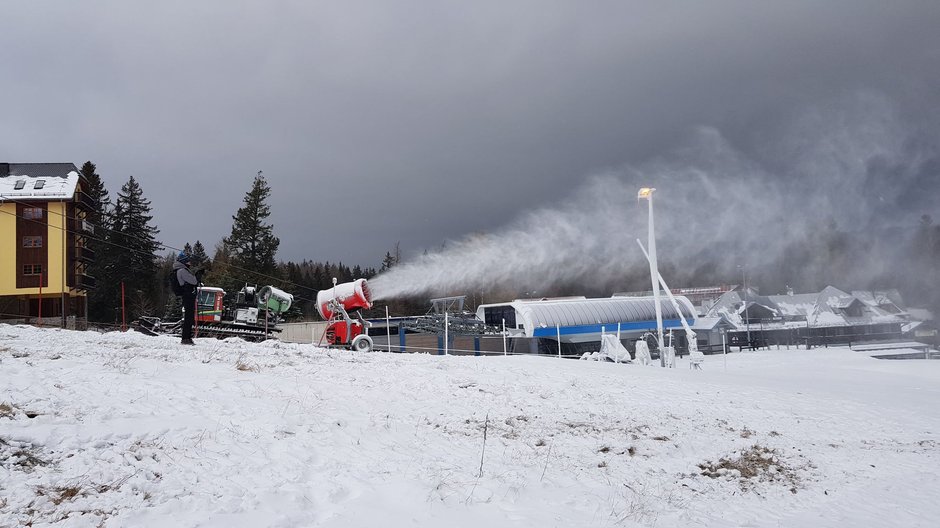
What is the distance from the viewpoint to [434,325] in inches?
1259

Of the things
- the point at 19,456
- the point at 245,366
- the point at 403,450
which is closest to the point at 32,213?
the point at 245,366

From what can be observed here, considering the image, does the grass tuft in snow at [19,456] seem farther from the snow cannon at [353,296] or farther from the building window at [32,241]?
the building window at [32,241]

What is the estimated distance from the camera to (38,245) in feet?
132

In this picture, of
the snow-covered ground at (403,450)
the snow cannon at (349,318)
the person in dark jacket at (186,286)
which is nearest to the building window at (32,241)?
the snow cannon at (349,318)

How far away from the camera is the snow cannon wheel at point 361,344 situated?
68.9ft

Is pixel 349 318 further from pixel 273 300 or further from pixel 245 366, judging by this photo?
pixel 245 366

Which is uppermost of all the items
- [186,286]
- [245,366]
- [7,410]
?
[186,286]

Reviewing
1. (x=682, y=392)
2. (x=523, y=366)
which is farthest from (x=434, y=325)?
(x=682, y=392)

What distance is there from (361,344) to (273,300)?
20.7 feet

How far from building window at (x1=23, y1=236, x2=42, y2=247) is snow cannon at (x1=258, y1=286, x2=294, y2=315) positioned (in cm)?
2625

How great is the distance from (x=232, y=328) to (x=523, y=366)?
14723 mm

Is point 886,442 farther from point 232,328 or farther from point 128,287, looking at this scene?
point 128,287

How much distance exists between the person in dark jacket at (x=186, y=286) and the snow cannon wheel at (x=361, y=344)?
6.51 meters

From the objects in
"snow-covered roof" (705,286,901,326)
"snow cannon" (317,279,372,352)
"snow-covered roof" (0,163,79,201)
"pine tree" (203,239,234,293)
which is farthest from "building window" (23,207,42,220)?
"snow-covered roof" (705,286,901,326)
